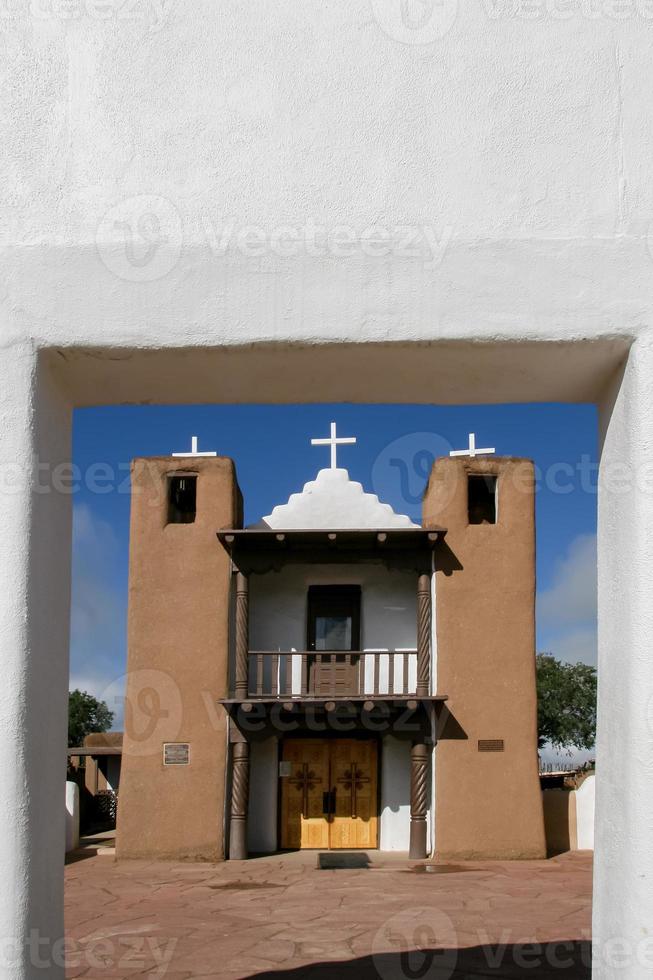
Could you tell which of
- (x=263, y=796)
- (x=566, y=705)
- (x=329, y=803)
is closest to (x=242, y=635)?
(x=263, y=796)

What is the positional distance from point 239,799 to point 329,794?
1.75 metres

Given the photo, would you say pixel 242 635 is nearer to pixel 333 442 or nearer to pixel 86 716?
pixel 333 442

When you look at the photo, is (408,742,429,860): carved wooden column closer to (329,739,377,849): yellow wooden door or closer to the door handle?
(329,739,377,849): yellow wooden door

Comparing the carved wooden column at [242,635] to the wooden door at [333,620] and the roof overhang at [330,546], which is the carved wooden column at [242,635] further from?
the wooden door at [333,620]

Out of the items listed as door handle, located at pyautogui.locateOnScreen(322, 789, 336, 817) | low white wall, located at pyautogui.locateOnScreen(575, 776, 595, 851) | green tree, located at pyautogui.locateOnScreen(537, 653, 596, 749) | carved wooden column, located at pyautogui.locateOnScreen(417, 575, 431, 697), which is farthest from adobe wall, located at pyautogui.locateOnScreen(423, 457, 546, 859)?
green tree, located at pyautogui.locateOnScreen(537, 653, 596, 749)

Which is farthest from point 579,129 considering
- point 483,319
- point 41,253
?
point 41,253

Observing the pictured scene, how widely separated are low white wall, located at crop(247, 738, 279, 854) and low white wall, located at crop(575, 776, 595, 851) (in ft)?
16.4

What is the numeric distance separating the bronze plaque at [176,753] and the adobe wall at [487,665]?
391 centimetres

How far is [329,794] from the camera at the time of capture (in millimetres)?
16422

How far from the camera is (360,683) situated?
16.4 meters

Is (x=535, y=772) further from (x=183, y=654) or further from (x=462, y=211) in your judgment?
(x=462, y=211)

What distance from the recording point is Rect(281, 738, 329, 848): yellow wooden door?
16.2 metres

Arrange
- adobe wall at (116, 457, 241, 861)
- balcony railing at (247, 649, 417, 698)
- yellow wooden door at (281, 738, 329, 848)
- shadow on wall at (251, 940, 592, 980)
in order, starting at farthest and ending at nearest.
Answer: yellow wooden door at (281, 738, 329, 848) → balcony railing at (247, 649, 417, 698) → adobe wall at (116, 457, 241, 861) → shadow on wall at (251, 940, 592, 980)

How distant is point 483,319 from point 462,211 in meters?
0.26
